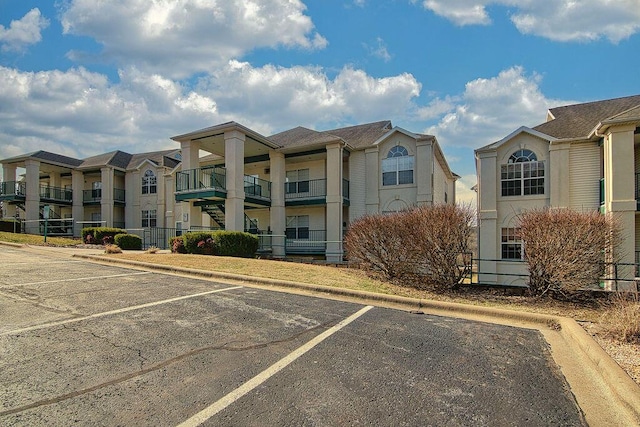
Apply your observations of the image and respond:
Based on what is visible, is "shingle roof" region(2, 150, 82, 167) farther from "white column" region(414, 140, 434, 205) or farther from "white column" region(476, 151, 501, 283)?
"white column" region(476, 151, 501, 283)

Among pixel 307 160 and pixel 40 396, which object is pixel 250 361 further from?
pixel 307 160

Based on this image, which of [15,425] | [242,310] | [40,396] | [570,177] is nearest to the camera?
[15,425]

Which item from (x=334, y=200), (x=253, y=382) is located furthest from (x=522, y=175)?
(x=253, y=382)

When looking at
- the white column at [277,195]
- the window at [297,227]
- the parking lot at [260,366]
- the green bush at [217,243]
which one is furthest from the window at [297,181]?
the parking lot at [260,366]

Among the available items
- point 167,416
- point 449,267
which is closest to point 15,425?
point 167,416

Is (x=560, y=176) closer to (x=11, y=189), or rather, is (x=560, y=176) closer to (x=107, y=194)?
(x=107, y=194)

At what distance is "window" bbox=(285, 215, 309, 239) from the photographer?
80.2 ft

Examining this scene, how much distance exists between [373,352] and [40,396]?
3760 mm

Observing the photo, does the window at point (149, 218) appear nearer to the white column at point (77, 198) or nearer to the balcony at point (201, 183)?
the white column at point (77, 198)

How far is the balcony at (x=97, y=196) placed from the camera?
109ft

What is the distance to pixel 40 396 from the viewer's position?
11.1 feet

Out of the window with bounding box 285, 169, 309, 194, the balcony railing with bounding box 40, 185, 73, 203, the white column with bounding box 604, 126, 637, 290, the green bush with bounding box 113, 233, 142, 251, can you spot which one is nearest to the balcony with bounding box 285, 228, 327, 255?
the window with bounding box 285, 169, 309, 194

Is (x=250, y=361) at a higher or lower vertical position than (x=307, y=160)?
lower

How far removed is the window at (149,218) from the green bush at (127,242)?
11379mm
